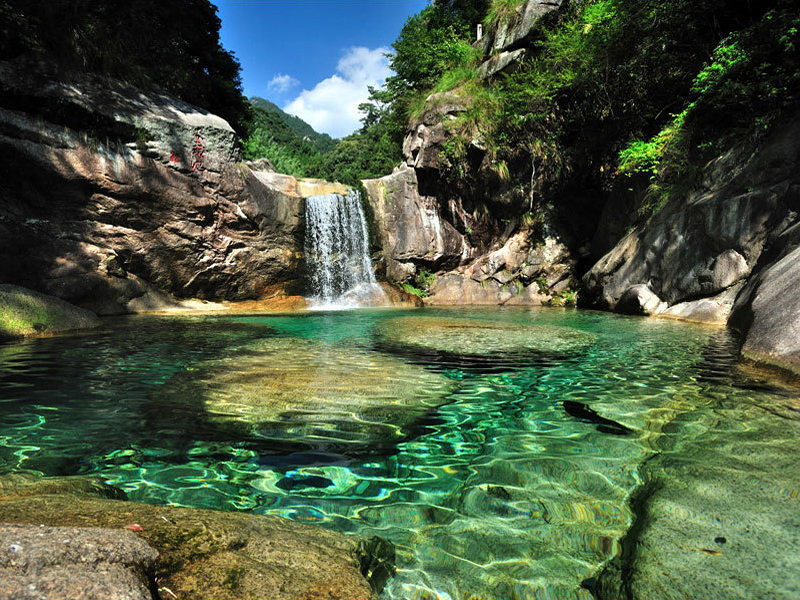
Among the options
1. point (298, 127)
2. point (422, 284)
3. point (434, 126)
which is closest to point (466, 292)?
point (422, 284)

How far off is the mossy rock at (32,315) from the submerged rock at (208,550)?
230 inches

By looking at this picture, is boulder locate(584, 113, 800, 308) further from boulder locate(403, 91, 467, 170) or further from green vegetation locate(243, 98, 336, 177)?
green vegetation locate(243, 98, 336, 177)

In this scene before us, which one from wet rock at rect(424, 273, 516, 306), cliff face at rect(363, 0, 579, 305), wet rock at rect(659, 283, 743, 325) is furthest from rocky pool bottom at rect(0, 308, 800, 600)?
cliff face at rect(363, 0, 579, 305)

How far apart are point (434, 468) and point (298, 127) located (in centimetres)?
9580

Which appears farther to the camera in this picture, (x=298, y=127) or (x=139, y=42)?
(x=298, y=127)

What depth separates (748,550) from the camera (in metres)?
1.32

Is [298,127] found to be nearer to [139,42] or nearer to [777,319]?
[139,42]

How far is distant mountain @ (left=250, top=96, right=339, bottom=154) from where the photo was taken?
1784 inches

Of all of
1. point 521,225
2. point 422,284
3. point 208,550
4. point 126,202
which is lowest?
point 208,550

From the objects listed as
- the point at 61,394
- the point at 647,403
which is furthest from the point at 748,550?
the point at 61,394

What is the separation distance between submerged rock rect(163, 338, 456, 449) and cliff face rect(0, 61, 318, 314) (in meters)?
8.19

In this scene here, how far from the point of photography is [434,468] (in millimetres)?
2049

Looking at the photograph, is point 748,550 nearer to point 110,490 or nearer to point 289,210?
point 110,490

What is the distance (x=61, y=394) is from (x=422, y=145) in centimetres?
1424
